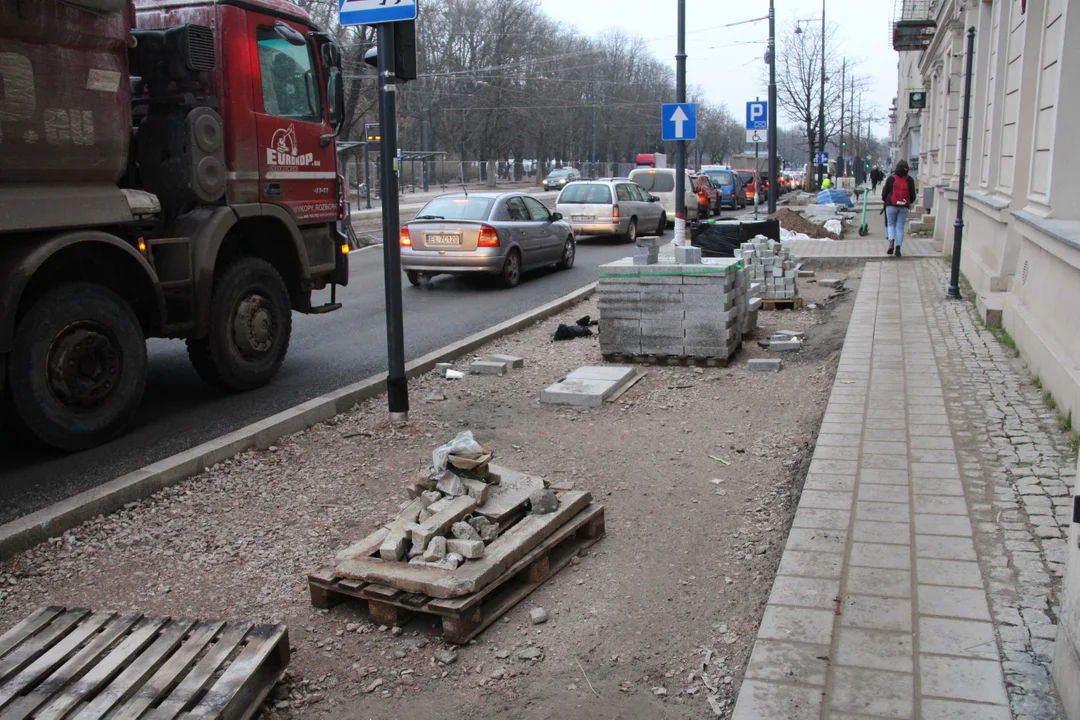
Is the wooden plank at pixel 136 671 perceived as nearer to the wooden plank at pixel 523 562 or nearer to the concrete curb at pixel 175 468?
the wooden plank at pixel 523 562

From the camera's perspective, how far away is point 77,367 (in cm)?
637

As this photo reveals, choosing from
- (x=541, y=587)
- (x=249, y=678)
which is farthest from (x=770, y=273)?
(x=249, y=678)

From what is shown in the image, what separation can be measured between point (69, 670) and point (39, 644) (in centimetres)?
31

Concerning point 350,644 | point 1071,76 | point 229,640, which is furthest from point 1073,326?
point 229,640

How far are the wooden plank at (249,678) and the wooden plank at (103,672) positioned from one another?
0.37 m

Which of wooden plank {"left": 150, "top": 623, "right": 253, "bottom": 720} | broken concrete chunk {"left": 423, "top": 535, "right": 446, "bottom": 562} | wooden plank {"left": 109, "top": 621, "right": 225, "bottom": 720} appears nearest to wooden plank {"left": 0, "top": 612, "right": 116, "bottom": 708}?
wooden plank {"left": 109, "top": 621, "right": 225, "bottom": 720}

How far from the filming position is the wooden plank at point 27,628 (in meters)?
3.50

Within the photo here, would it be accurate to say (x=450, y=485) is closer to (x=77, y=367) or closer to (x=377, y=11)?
(x=77, y=367)

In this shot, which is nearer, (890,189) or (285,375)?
(285,375)

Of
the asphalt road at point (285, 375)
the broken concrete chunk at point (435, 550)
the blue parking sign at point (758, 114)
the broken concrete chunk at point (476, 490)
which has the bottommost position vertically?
the asphalt road at point (285, 375)

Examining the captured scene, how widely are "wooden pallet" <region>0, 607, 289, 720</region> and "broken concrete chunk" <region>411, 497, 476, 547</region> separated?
2.55 feet

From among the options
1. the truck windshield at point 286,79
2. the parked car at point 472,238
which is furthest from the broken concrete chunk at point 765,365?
the parked car at point 472,238

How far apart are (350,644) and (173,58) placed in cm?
525

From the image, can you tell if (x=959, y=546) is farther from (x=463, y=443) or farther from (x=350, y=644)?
(x=350, y=644)
